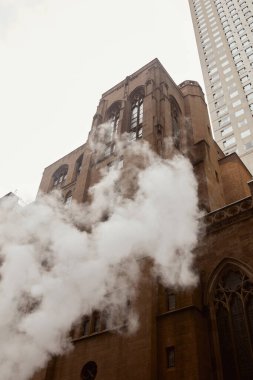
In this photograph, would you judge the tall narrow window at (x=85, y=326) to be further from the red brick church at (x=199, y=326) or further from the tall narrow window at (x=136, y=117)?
the tall narrow window at (x=136, y=117)

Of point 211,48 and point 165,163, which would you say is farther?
point 211,48

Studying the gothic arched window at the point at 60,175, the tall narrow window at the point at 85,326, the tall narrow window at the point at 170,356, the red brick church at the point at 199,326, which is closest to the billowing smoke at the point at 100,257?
the tall narrow window at the point at 85,326

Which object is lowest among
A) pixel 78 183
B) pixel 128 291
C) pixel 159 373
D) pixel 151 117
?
pixel 159 373

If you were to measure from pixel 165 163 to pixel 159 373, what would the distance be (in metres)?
10.2

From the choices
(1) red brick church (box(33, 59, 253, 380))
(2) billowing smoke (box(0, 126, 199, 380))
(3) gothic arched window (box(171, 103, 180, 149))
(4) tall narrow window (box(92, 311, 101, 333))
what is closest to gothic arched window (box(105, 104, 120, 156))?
(2) billowing smoke (box(0, 126, 199, 380))

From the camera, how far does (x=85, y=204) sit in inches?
902

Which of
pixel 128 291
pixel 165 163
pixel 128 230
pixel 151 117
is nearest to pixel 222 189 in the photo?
pixel 165 163

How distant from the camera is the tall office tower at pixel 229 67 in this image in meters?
41.1

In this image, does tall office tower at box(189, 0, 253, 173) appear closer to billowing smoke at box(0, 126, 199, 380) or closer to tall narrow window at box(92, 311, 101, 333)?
billowing smoke at box(0, 126, 199, 380)

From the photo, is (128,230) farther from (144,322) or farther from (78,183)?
(78,183)

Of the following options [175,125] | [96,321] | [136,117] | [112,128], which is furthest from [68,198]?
[96,321]

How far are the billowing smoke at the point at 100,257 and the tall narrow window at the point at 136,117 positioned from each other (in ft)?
6.61

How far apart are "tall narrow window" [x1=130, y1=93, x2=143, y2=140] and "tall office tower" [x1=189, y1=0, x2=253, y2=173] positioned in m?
→ 12.0

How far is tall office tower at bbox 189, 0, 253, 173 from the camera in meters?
41.1
